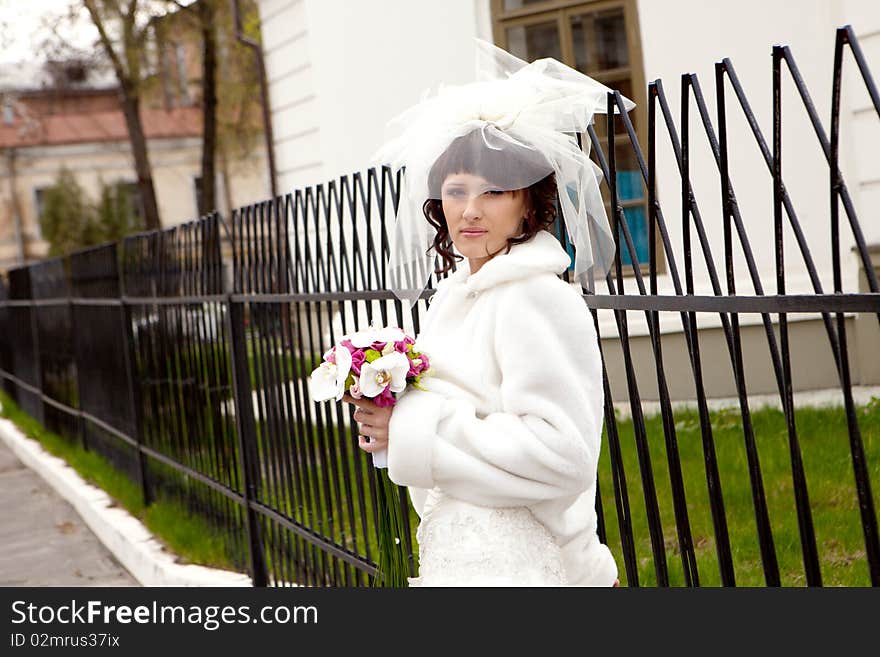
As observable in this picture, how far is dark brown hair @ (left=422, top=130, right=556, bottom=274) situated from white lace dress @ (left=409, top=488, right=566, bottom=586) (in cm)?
55

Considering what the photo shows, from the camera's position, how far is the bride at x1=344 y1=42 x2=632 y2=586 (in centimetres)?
231

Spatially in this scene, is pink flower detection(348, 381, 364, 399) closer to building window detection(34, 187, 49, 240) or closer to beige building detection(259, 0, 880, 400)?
beige building detection(259, 0, 880, 400)

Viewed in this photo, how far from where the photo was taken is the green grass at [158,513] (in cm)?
675

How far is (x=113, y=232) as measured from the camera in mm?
40531

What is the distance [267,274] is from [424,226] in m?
2.78

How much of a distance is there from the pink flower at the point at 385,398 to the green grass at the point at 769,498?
2.05 metres

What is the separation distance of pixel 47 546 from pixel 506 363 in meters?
6.56

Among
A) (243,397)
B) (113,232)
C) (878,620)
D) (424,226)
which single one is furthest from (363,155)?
(113,232)

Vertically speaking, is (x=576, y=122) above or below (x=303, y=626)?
above

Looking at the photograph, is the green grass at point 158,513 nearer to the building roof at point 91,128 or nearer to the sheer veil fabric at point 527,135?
the sheer veil fabric at point 527,135

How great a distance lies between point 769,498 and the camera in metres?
5.25

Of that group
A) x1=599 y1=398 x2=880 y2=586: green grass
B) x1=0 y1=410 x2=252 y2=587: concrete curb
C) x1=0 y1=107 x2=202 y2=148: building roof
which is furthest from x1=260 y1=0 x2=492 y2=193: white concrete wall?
x1=0 y1=107 x2=202 y2=148: building roof

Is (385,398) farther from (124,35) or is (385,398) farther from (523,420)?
(124,35)

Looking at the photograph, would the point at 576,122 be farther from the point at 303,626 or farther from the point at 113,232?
the point at 113,232
